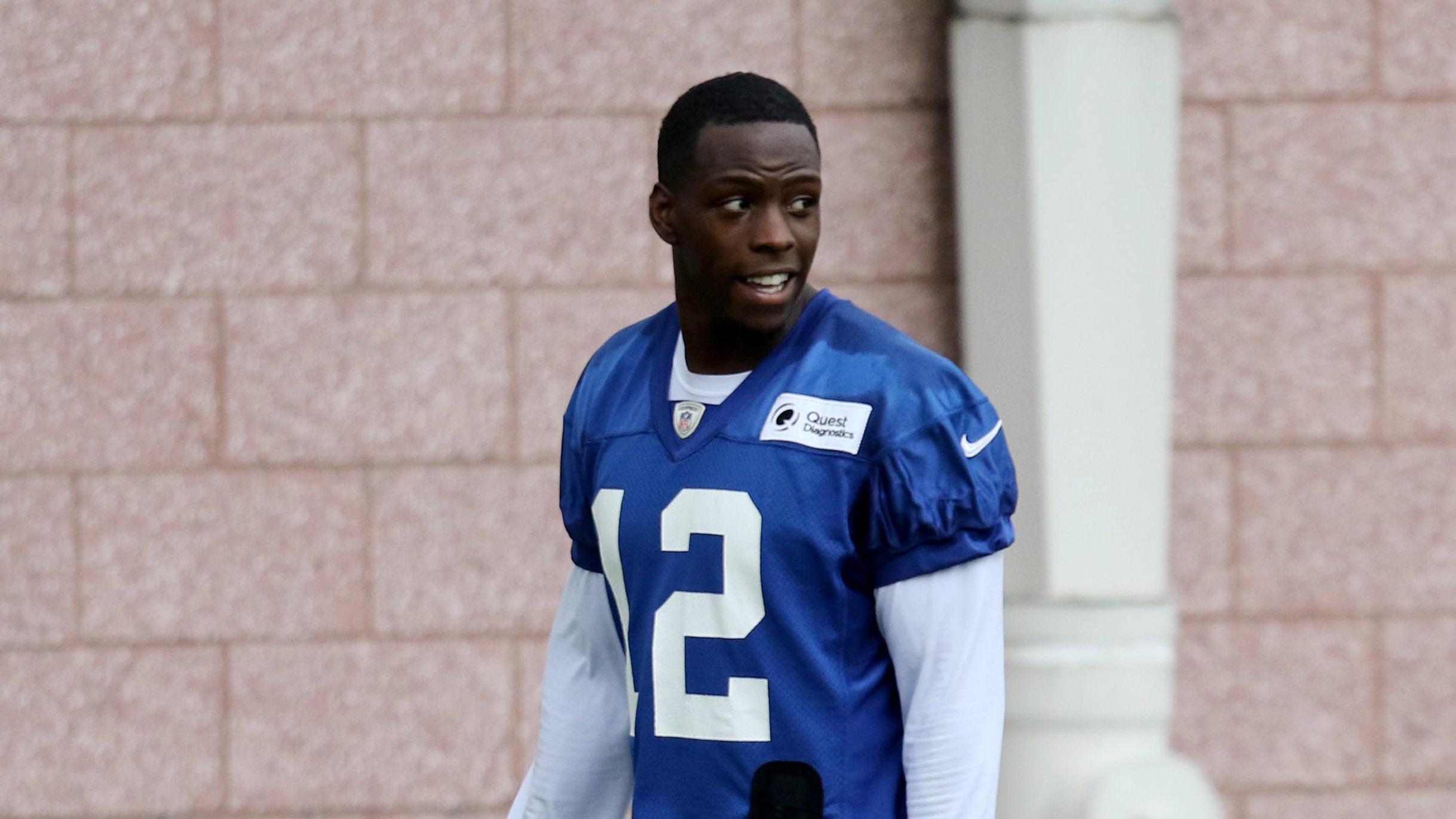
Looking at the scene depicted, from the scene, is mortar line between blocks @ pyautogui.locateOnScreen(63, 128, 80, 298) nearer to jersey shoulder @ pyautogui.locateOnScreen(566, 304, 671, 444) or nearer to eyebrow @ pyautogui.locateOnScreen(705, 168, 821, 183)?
jersey shoulder @ pyautogui.locateOnScreen(566, 304, 671, 444)

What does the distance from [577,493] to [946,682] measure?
0.55 meters

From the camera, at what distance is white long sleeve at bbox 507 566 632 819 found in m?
2.12

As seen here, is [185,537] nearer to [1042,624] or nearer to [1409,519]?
[1042,624]

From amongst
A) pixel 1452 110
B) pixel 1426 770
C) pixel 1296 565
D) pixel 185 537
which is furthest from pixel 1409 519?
pixel 185 537

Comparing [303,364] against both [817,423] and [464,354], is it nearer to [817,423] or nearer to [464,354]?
[464,354]

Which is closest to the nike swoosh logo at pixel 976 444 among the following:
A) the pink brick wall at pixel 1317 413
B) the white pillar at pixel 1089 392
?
the white pillar at pixel 1089 392

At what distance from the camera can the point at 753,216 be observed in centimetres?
183

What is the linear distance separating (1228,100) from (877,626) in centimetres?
253

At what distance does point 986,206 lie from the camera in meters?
3.73

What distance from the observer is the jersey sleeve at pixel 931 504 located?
1.77 metres

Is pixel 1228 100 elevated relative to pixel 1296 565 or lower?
elevated

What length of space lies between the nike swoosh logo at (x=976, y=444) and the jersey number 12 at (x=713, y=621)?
0.81 ft

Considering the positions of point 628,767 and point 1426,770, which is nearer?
point 628,767

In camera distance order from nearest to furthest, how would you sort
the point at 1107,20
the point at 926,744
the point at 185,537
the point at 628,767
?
the point at 926,744
the point at 628,767
the point at 1107,20
the point at 185,537
